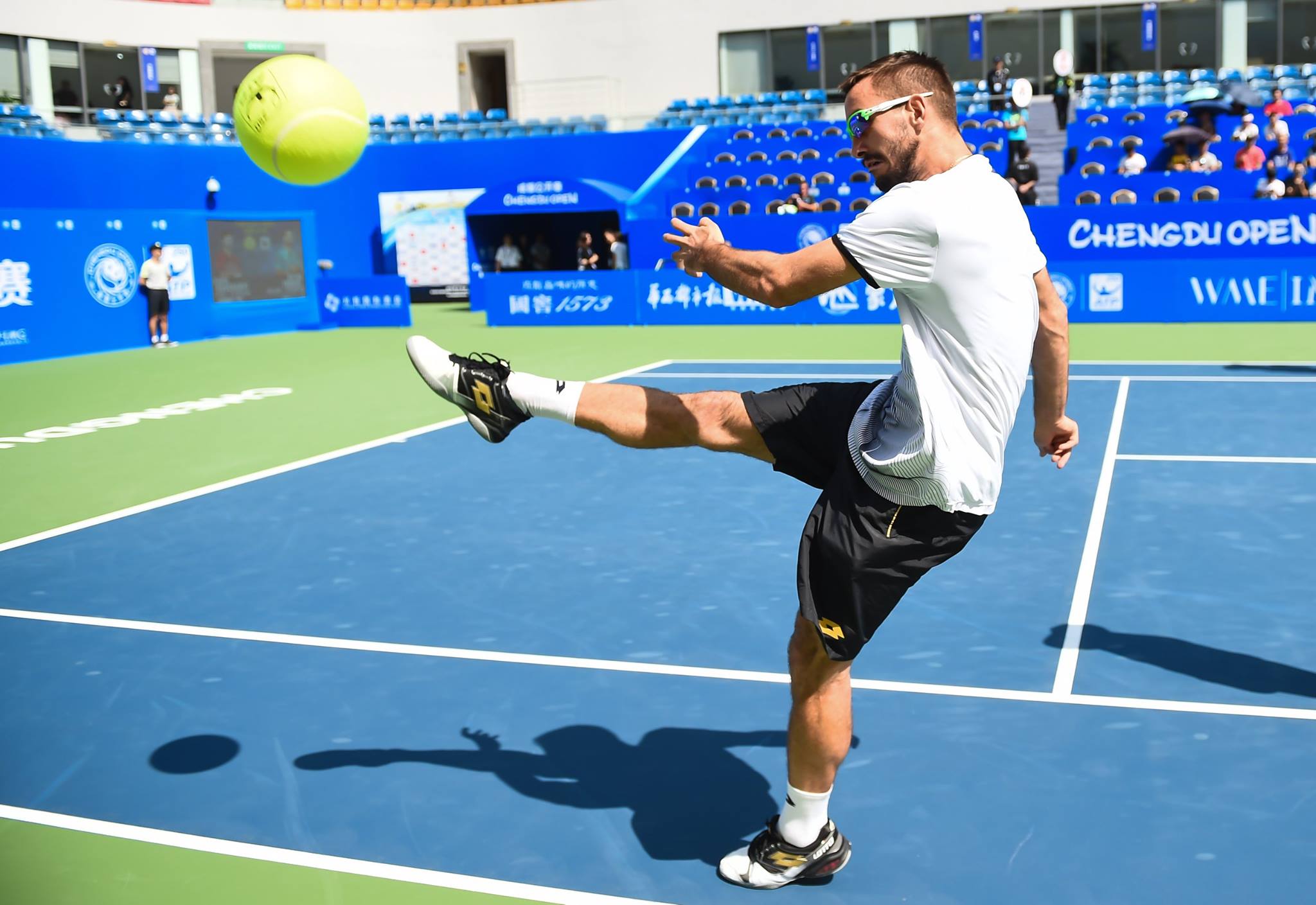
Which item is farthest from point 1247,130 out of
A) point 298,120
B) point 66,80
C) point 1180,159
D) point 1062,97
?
point 66,80

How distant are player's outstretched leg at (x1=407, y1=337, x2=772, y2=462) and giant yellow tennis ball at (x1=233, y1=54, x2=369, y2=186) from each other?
2626 mm

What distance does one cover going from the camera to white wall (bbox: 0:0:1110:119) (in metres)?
37.0

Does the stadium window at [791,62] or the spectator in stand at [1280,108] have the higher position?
the stadium window at [791,62]

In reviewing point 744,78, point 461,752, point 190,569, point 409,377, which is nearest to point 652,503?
point 190,569

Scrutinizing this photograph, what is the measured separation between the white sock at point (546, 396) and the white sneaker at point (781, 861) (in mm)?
1331

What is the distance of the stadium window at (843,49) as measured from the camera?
3703 centimetres

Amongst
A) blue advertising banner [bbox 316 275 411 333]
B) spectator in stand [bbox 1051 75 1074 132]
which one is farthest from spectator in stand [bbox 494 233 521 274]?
spectator in stand [bbox 1051 75 1074 132]

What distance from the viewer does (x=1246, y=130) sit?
81.8 ft

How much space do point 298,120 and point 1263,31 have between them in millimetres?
35025

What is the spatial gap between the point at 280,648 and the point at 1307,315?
19092mm

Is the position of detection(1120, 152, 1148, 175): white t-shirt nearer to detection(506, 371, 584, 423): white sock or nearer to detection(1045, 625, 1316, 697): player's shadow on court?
detection(1045, 625, 1316, 697): player's shadow on court

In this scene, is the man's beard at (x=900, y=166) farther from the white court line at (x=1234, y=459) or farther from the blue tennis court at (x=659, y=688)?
the white court line at (x=1234, y=459)

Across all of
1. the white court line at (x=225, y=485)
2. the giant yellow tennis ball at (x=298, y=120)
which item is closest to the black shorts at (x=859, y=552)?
the giant yellow tennis ball at (x=298, y=120)

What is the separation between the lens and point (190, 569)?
7.51 m
